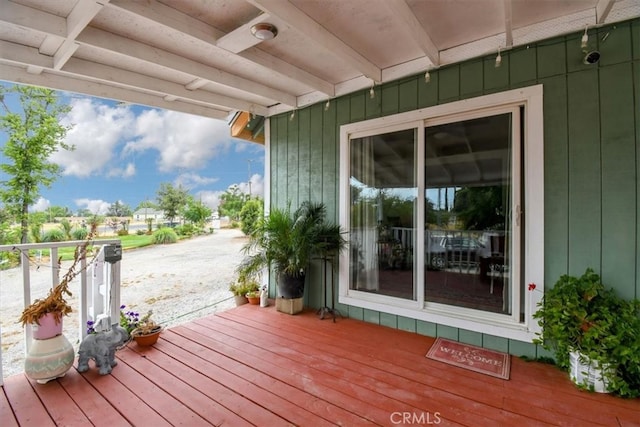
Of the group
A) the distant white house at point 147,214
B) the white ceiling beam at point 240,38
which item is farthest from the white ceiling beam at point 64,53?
the distant white house at point 147,214

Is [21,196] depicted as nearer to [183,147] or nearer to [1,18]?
[1,18]

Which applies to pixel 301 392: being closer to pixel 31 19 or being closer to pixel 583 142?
pixel 583 142

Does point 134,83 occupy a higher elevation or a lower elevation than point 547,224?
higher

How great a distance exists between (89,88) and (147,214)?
739 centimetres

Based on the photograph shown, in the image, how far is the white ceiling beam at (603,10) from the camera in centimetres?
171

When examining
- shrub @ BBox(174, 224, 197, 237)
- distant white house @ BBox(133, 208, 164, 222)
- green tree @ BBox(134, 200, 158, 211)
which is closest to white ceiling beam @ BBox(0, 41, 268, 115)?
distant white house @ BBox(133, 208, 164, 222)

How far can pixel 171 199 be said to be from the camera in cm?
1106

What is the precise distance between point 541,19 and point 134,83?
3.55 m

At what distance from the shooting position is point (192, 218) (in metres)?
11.3

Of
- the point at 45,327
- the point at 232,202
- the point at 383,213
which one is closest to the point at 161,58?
the point at 45,327

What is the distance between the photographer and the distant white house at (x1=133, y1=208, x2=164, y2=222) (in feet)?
28.2

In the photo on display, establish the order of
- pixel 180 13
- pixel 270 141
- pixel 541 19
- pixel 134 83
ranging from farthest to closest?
pixel 270 141 < pixel 134 83 < pixel 541 19 < pixel 180 13

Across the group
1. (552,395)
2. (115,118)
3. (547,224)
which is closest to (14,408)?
(552,395)

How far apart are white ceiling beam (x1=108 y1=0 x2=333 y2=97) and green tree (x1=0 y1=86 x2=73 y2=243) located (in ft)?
18.7
